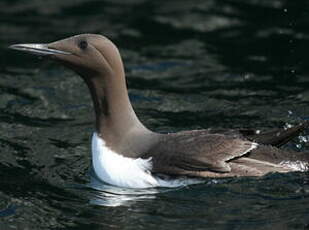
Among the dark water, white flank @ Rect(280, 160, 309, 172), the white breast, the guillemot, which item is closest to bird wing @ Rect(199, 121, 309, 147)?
the guillemot

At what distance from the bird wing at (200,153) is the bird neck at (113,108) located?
1.50ft

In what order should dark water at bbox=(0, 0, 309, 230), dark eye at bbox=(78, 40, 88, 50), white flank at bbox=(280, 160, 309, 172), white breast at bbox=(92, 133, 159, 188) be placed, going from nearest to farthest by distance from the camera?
dark water at bbox=(0, 0, 309, 230), white flank at bbox=(280, 160, 309, 172), white breast at bbox=(92, 133, 159, 188), dark eye at bbox=(78, 40, 88, 50)

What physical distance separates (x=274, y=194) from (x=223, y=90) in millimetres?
3647

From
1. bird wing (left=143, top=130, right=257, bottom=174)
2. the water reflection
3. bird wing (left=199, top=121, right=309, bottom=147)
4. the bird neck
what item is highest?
the bird neck

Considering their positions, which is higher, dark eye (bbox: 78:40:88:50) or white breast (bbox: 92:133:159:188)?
dark eye (bbox: 78:40:88:50)

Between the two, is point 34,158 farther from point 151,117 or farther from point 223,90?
point 223,90

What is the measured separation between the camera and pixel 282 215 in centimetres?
827

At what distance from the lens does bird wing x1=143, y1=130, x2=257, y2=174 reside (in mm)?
8656

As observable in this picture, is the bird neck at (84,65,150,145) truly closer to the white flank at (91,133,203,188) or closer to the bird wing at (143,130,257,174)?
the white flank at (91,133,203,188)

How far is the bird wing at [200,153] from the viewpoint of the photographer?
8.66 meters

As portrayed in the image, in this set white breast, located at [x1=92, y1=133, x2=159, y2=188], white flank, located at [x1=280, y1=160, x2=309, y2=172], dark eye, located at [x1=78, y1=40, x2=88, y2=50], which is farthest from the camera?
dark eye, located at [x1=78, y1=40, x2=88, y2=50]

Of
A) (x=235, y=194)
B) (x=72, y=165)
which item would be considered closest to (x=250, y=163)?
(x=235, y=194)

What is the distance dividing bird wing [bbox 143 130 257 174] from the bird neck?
46cm

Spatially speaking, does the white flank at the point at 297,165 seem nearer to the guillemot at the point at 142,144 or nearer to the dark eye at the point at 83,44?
the guillemot at the point at 142,144
